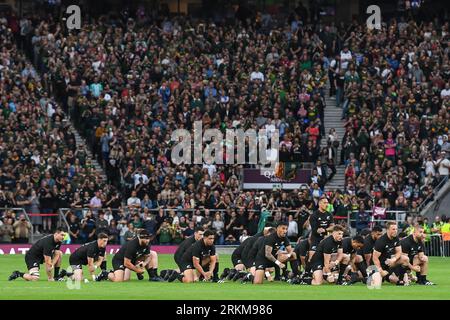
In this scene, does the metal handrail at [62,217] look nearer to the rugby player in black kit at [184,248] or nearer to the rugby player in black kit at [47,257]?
the rugby player in black kit at [184,248]

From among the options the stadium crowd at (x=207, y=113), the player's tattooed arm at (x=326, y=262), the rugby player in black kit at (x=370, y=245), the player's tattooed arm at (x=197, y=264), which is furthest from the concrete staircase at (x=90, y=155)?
the player's tattooed arm at (x=326, y=262)

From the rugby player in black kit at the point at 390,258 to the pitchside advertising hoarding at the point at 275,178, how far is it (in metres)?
19.9

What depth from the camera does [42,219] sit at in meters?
48.9

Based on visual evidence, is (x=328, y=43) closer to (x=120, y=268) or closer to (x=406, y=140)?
(x=406, y=140)

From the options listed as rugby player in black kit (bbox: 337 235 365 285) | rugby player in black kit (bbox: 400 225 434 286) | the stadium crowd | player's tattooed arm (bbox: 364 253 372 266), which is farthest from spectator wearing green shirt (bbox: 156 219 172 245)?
rugby player in black kit (bbox: 400 225 434 286)

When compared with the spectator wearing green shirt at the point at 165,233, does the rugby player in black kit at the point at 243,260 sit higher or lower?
higher

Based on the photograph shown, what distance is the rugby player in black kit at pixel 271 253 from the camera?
3284 centimetres

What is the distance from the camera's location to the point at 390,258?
32.2m

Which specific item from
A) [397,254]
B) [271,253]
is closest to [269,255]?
[271,253]

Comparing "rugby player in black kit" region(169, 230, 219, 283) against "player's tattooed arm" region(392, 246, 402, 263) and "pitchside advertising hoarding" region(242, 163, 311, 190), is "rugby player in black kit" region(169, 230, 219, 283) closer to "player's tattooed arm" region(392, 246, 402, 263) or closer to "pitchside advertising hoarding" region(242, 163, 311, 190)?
"player's tattooed arm" region(392, 246, 402, 263)

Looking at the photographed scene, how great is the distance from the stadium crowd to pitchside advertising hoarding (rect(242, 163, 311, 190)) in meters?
0.50

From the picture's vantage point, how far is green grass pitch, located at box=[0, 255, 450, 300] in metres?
28.1

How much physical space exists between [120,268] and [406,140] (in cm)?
2145
